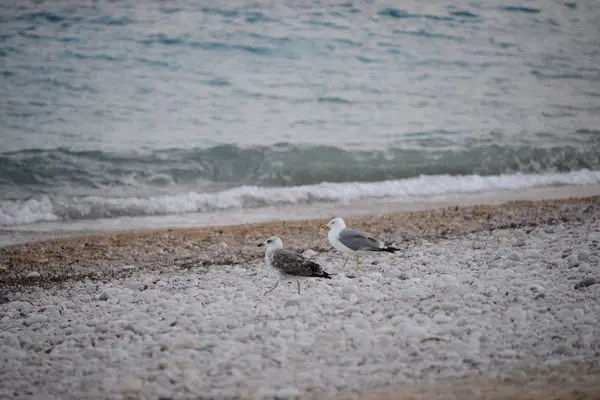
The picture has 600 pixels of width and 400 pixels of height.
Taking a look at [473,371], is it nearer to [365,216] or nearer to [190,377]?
[190,377]

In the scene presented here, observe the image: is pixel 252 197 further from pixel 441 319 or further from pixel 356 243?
pixel 441 319

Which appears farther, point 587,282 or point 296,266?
point 296,266

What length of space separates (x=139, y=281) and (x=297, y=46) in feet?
47.8

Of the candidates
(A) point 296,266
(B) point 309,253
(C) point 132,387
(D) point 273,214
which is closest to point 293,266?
(A) point 296,266

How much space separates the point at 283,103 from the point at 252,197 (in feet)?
20.2

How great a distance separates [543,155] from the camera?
14656 mm

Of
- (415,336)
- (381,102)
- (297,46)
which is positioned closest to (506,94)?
(381,102)

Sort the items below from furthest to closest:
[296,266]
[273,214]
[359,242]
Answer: [273,214], [359,242], [296,266]

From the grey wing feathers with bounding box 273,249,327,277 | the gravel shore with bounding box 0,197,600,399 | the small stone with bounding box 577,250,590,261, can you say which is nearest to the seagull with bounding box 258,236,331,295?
the grey wing feathers with bounding box 273,249,327,277

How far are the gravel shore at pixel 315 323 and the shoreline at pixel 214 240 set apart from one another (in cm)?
5

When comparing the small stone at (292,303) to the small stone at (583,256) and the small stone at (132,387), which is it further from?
the small stone at (583,256)

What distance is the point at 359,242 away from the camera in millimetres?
6480

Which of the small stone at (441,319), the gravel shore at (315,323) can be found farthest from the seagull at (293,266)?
the small stone at (441,319)

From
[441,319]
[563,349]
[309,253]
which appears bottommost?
[309,253]
